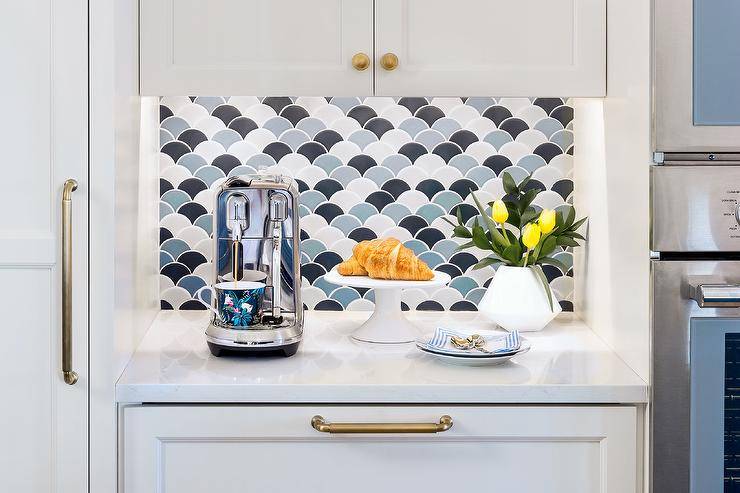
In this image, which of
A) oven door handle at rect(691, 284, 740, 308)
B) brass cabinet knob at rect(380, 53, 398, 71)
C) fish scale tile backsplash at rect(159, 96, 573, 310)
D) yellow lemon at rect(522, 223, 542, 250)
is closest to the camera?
oven door handle at rect(691, 284, 740, 308)

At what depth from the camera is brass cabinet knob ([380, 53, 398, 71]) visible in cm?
166

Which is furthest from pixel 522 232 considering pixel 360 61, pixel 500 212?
pixel 360 61

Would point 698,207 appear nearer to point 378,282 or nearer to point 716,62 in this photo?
point 716,62

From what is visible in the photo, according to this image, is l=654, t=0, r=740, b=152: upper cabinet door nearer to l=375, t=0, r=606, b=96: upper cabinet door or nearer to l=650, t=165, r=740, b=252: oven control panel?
l=650, t=165, r=740, b=252: oven control panel

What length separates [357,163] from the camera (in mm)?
2076

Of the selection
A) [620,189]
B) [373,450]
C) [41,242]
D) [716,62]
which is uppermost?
[716,62]

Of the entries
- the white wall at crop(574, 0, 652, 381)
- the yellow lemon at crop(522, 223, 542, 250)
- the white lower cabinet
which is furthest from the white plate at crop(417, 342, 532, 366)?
the yellow lemon at crop(522, 223, 542, 250)

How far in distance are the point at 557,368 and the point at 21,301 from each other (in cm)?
105

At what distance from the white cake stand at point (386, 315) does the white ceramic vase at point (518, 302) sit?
0.16 m

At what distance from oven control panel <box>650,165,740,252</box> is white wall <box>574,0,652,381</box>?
0.11 feet

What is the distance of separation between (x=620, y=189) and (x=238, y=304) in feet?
2.76

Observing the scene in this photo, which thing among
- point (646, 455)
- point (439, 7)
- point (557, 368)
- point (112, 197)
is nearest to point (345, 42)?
point (439, 7)

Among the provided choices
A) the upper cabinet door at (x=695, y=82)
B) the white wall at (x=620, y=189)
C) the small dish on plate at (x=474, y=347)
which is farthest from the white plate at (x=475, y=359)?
the upper cabinet door at (x=695, y=82)

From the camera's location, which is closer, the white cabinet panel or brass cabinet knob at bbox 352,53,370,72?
the white cabinet panel
